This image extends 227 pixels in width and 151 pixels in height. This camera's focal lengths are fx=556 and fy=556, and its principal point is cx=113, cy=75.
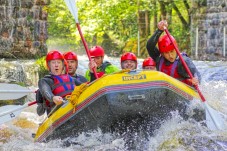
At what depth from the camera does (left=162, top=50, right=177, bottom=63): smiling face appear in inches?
258

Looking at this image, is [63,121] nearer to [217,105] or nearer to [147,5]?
[217,105]

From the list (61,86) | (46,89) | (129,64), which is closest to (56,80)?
(61,86)

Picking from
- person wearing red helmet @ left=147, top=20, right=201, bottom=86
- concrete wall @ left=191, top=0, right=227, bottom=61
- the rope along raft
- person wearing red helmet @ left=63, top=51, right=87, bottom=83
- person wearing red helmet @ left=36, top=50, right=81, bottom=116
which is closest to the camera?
the rope along raft

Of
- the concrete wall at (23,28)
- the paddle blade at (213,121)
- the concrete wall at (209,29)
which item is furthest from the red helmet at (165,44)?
the concrete wall at (209,29)

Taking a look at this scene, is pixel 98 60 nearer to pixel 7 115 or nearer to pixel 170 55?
pixel 170 55

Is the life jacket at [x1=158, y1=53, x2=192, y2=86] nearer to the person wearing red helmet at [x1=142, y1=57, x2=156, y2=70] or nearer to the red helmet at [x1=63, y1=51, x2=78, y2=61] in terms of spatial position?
the person wearing red helmet at [x1=142, y1=57, x2=156, y2=70]

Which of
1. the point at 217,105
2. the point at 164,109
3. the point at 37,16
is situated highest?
the point at 37,16

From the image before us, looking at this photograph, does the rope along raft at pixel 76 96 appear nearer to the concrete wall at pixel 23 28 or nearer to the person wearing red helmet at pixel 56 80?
the person wearing red helmet at pixel 56 80

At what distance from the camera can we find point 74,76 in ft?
23.2

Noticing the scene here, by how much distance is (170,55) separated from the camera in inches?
258

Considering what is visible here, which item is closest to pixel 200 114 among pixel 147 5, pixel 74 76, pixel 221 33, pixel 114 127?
pixel 114 127

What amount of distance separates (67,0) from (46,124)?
1.68 metres

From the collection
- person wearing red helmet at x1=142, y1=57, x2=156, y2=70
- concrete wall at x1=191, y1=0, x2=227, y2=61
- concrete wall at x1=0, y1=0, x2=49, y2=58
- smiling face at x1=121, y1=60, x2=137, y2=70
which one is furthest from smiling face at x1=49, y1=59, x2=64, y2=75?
concrete wall at x1=191, y1=0, x2=227, y2=61

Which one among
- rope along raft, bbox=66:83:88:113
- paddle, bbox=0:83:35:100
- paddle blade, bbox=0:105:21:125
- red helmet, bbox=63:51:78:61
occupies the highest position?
red helmet, bbox=63:51:78:61
